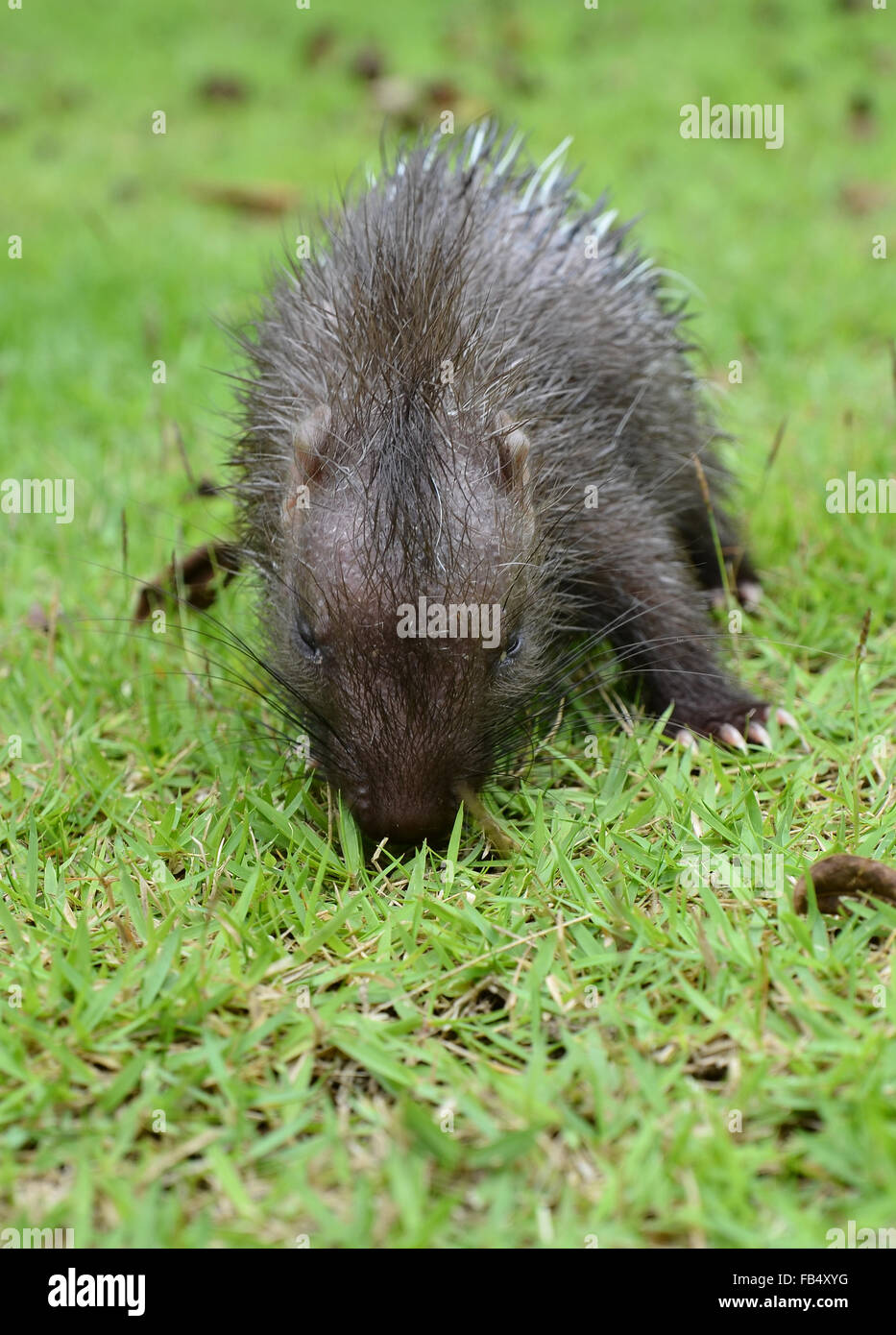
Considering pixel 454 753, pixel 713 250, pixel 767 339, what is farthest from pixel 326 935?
pixel 713 250

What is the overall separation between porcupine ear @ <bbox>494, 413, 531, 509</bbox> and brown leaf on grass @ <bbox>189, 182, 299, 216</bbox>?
8.10 metres

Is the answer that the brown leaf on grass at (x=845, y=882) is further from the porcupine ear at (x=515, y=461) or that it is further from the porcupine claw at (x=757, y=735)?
the porcupine ear at (x=515, y=461)

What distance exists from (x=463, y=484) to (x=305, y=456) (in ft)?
1.61

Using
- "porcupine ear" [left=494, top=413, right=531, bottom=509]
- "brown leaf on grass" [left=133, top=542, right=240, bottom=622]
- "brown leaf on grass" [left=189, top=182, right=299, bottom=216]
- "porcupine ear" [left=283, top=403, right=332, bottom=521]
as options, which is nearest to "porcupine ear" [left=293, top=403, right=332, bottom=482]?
"porcupine ear" [left=283, top=403, right=332, bottom=521]

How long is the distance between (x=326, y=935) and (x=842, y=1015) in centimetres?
122

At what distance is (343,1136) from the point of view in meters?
2.40

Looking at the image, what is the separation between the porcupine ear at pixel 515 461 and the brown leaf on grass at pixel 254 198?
8.10 metres

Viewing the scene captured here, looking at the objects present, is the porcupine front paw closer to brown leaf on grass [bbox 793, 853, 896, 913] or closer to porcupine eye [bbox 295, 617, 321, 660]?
brown leaf on grass [bbox 793, 853, 896, 913]

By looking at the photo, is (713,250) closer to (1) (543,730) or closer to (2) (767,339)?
(2) (767,339)

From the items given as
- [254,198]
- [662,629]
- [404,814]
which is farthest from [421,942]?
[254,198]

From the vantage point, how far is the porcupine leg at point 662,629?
4.03 metres

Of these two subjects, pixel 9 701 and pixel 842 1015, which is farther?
pixel 9 701

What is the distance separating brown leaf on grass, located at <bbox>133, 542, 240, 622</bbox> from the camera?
471cm

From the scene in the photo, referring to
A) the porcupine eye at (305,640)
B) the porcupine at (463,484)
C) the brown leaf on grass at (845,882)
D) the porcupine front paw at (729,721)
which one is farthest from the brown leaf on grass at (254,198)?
the brown leaf on grass at (845,882)
